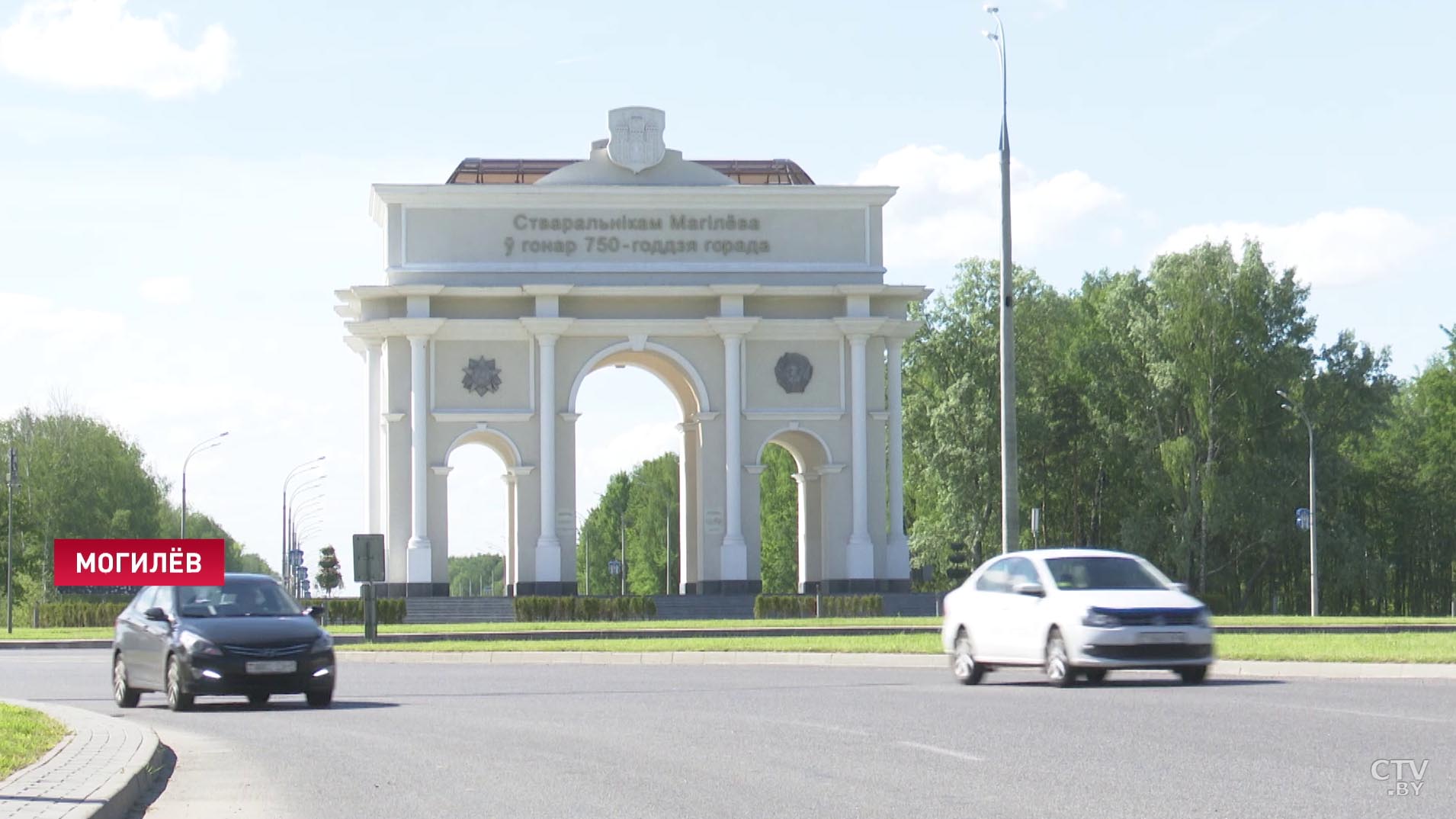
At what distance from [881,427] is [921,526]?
60.4 feet

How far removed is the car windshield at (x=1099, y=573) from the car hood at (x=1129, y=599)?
0.89 ft

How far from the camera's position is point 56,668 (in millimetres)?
34250

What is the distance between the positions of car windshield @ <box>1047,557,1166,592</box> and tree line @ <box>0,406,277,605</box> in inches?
3178

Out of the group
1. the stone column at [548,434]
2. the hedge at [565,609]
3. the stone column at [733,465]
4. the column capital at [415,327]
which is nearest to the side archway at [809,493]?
the stone column at [733,465]

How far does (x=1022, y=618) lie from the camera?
23.4 m

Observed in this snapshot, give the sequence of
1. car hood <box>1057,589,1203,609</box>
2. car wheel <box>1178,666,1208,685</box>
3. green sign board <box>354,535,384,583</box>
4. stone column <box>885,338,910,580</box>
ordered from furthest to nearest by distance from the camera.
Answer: stone column <box>885,338,910,580</box> < green sign board <box>354,535,384,583</box> < car wheel <box>1178,666,1208,685</box> < car hood <box>1057,589,1203,609</box>

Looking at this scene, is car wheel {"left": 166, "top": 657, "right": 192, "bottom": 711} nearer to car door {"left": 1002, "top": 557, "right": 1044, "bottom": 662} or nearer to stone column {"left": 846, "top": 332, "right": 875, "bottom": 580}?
car door {"left": 1002, "top": 557, "right": 1044, "bottom": 662}

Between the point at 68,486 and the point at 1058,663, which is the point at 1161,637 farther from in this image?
the point at 68,486

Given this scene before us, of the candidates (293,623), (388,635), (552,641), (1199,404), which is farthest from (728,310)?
(293,623)

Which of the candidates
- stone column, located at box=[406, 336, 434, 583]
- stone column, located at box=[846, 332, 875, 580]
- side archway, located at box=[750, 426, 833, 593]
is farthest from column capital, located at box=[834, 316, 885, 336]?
stone column, located at box=[406, 336, 434, 583]

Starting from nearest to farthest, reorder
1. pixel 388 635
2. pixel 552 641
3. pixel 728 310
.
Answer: pixel 552 641 → pixel 388 635 → pixel 728 310

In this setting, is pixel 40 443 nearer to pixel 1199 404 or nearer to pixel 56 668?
pixel 1199 404

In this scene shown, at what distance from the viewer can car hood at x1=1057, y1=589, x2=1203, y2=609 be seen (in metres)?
22.1

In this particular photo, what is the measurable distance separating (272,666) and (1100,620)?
8.38 metres
